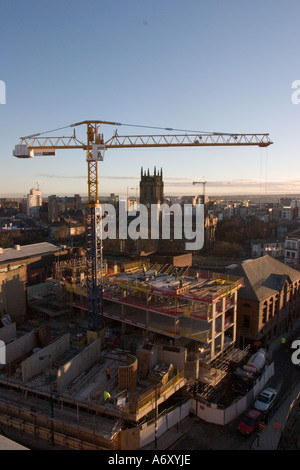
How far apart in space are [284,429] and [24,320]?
16046mm

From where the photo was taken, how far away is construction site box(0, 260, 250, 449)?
12.8 meters

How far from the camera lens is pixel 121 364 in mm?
16094

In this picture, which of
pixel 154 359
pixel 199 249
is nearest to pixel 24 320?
pixel 154 359

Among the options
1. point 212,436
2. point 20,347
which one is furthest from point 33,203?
point 212,436

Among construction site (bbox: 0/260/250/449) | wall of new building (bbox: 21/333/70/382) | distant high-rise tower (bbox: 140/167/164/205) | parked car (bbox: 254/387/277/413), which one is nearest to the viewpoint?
A: construction site (bbox: 0/260/250/449)

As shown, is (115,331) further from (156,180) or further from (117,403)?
(156,180)

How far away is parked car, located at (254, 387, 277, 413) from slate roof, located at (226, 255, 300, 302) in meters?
5.48

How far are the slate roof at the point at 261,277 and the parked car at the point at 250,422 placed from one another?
7027mm

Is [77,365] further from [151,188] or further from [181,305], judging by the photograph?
[151,188]

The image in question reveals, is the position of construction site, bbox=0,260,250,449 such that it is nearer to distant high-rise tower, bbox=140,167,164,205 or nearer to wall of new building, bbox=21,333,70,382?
wall of new building, bbox=21,333,70,382

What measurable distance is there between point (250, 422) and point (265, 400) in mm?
1819

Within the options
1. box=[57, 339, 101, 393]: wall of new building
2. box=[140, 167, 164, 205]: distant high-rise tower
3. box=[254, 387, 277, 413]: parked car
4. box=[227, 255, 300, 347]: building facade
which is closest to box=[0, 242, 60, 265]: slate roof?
box=[57, 339, 101, 393]: wall of new building

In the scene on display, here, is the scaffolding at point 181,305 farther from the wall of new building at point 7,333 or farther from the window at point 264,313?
the wall of new building at point 7,333
